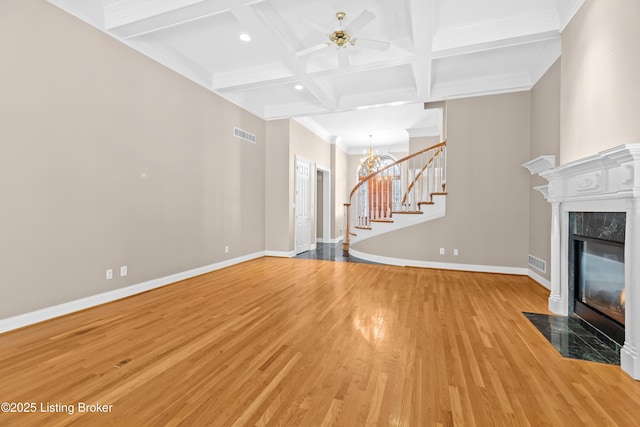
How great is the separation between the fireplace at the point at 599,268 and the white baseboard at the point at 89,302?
198 inches

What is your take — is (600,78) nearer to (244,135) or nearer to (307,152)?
(244,135)

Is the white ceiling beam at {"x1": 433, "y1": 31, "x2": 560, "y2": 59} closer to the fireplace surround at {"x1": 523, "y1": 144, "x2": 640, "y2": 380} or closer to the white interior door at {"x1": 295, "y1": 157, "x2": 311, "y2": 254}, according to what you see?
the fireplace surround at {"x1": 523, "y1": 144, "x2": 640, "y2": 380}

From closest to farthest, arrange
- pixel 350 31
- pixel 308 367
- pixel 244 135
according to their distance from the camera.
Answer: pixel 308 367 < pixel 350 31 < pixel 244 135

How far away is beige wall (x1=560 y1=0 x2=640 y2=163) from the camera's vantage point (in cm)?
223

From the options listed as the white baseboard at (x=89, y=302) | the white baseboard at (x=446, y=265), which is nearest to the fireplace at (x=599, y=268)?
the white baseboard at (x=446, y=265)

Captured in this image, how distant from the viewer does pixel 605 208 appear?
94.3 inches

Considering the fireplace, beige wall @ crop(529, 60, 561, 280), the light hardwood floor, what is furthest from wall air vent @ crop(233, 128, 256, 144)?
the fireplace

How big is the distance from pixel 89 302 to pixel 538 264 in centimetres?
617

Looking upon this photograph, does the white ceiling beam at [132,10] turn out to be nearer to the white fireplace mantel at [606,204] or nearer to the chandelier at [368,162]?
the white fireplace mantel at [606,204]

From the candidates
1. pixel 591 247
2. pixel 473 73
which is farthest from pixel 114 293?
pixel 473 73

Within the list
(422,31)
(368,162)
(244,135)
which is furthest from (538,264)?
(244,135)

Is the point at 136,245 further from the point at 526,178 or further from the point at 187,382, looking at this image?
the point at 526,178

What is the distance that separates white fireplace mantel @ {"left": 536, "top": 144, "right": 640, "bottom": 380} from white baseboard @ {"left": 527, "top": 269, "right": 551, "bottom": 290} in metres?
1.10

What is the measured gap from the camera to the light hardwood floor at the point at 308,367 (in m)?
1.58
